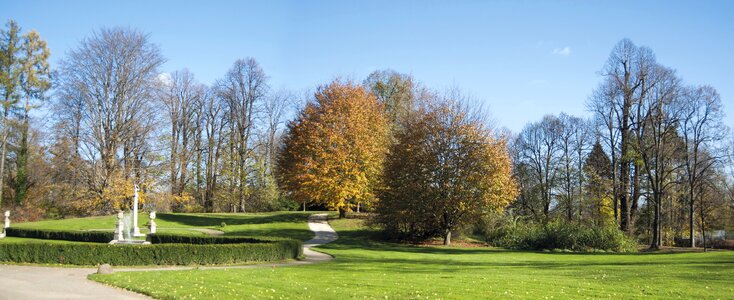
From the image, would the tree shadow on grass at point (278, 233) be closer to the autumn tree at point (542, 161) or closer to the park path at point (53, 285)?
the park path at point (53, 285)

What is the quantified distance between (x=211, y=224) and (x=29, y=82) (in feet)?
63.1

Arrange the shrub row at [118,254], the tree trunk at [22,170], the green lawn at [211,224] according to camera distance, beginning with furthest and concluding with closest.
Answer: the tree trunk at [22,170]
the green lawn at [211,224]
the shrub row at [118,254]

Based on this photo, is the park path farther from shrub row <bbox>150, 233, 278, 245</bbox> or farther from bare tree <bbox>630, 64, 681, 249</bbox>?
bare tree <bbox>630, 64, 681, 249</bbox>

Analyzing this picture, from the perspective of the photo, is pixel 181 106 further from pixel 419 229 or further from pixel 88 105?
pixel 419 229

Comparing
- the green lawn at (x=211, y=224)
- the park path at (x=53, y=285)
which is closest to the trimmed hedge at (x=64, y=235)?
the green lawn at (x=211, y=224)

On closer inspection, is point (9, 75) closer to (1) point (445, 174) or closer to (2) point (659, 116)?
(1) point (445, 174)

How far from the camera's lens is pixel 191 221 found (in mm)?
41188

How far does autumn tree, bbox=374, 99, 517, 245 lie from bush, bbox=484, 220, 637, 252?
2560 mm

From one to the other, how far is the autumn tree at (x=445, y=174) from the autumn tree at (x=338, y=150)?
539 cm

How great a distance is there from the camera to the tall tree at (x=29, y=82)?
137ft

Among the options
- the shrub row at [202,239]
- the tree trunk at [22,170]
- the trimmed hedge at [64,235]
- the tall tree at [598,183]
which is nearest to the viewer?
the shrub row at [202,239]

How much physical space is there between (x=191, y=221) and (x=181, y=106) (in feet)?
56.8

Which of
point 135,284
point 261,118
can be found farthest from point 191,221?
point 135,284

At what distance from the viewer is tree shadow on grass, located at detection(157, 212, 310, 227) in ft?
132
